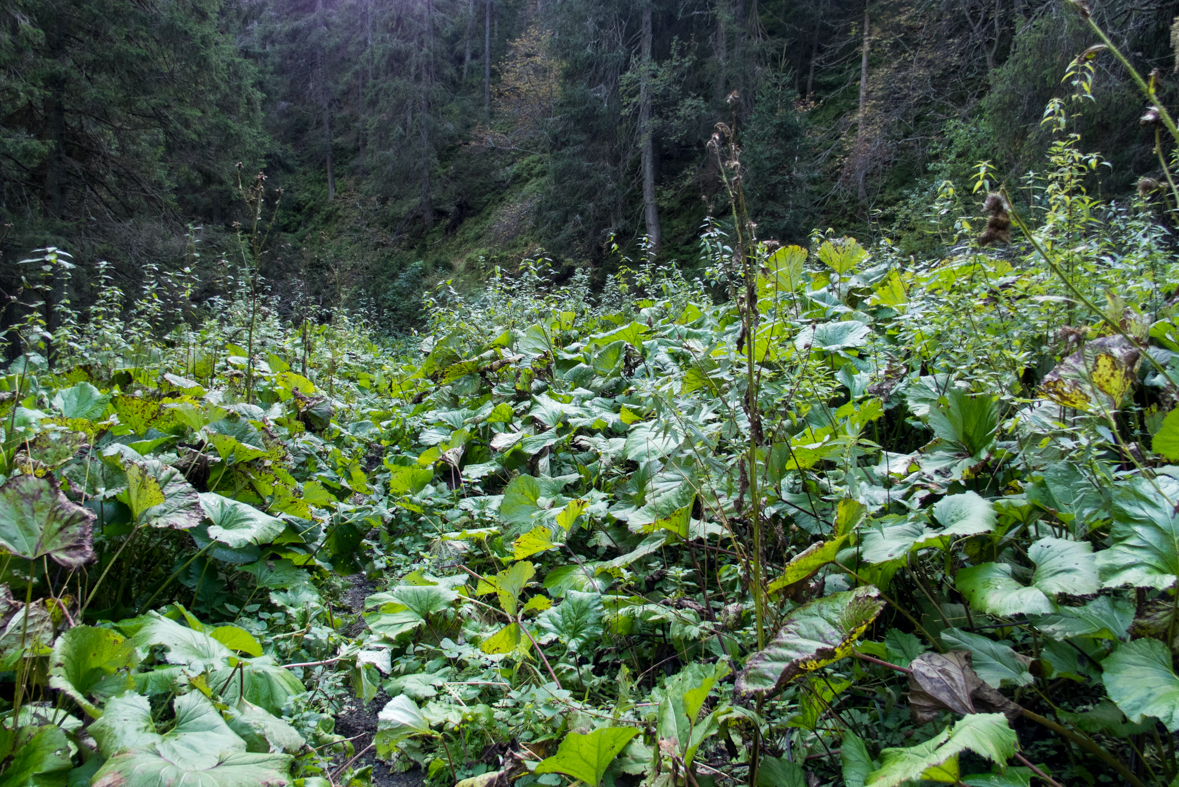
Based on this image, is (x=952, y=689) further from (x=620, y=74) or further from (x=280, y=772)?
(x=620, y=74)

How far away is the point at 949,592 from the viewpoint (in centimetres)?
133

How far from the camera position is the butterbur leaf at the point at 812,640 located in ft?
3.08

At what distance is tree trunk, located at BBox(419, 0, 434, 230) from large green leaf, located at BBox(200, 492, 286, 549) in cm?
2269

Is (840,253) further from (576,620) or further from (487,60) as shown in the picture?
(487,60)

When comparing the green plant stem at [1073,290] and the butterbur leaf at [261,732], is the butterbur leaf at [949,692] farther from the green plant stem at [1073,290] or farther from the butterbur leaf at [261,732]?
the butterbur leaf at [261,732]

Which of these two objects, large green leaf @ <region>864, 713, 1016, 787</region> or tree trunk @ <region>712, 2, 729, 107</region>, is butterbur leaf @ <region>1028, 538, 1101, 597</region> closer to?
large green leaf @ <region>864, 713, 1016, 787</region>

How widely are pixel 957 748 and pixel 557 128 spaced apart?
16.6m

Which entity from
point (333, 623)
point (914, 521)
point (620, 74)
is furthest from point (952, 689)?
point (620, 74)

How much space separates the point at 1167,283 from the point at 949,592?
191 centimetres

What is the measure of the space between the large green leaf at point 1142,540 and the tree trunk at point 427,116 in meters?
23.7

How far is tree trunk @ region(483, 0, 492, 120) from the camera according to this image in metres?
24.9

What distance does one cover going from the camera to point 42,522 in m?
1.21

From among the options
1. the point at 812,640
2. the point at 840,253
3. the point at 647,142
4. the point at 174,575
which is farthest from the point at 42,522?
the point at 647,142

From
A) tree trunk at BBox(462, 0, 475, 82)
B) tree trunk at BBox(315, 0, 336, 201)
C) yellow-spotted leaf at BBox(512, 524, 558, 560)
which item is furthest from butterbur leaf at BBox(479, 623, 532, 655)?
tree trunk at BBox(315, 0, 336, 201)
